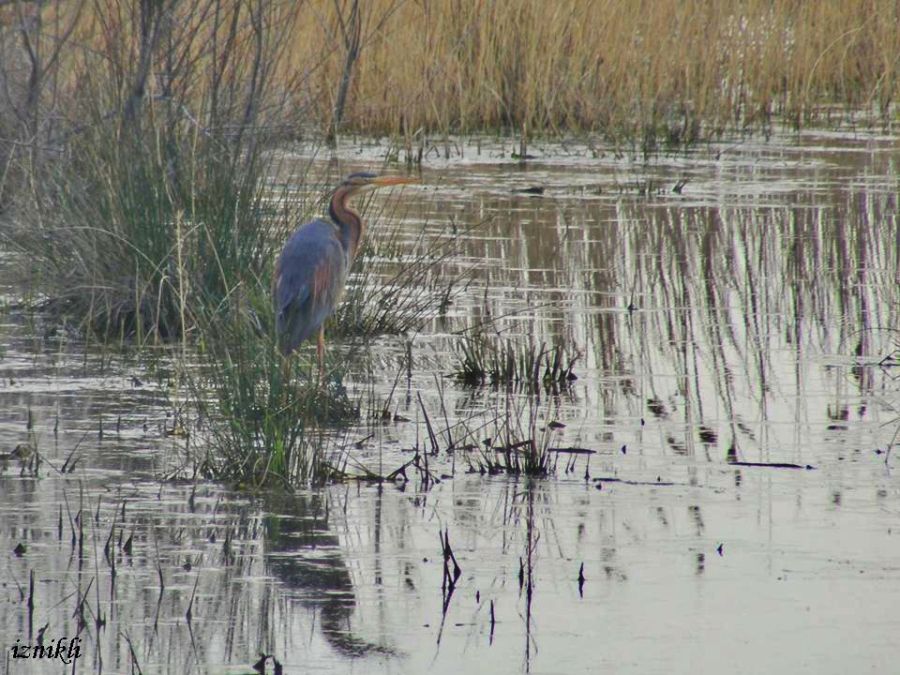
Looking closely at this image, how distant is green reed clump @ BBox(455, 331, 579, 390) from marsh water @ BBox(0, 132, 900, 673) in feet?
0.21

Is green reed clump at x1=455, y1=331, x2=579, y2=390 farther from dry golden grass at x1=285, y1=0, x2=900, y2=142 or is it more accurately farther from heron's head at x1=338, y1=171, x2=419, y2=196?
dry golden grass at x1=285, y1=0, x2=900, y2=142

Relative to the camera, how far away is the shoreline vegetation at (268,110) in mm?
6277

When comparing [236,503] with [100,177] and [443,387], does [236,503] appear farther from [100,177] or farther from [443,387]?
[100,177]

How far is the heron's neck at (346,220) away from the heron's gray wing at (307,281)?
0.28m

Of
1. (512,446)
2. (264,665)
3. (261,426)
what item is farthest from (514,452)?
(264,665)

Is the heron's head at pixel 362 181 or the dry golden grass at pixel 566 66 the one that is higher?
the dry golden grass at pixel 566 66

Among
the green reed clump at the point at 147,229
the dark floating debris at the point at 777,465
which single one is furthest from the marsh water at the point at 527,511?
the green reed clump at the point at 147,229

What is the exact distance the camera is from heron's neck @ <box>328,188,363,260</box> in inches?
259

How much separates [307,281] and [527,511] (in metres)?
1.72

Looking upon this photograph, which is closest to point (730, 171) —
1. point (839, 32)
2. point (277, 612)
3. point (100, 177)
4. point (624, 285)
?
point (839, 32)

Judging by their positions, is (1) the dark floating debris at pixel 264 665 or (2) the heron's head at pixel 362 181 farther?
(2) the heron's head at pixel 362 181

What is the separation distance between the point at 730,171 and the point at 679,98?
2.05 metres

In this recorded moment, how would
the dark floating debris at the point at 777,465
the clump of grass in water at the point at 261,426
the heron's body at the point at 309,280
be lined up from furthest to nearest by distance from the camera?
the heron's body at the point at 309,280 < the dark floating debris at the point at 777,465 < the clump of grass in water at the point at 261,426

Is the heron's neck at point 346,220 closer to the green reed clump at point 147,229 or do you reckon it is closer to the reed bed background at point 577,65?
the green reed clump at point 147,229
